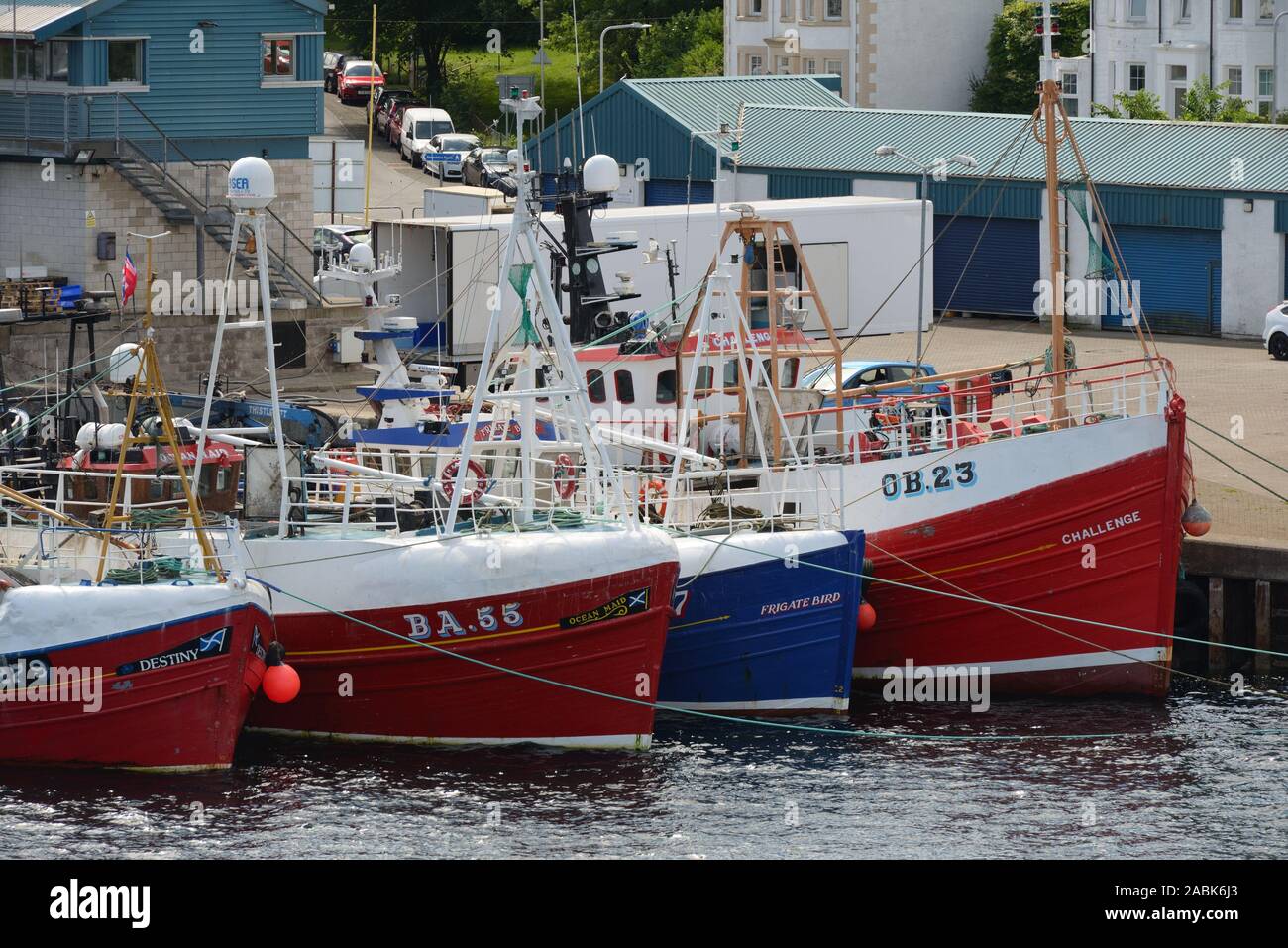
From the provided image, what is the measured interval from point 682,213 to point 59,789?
22.4 m

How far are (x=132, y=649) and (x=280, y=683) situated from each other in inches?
64.4

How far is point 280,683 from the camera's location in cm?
2511

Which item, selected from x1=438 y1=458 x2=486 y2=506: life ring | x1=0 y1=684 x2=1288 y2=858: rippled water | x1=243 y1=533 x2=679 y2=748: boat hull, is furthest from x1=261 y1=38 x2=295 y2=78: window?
x1=0 y1=684 x2=1288 y2=858: rippled water

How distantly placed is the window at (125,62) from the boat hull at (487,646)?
2142 centimetres

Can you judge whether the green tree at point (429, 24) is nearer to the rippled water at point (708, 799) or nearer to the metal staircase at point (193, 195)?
the metal staircase at point (193, 195)

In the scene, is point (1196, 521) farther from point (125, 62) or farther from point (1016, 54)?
point (1016, 54)

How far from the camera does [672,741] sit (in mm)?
27359

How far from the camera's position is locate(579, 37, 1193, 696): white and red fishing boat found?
28.7 m

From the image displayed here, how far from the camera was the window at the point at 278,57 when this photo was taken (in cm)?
4700

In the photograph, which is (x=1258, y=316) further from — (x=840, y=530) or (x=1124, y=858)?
(x=1124, y=858)

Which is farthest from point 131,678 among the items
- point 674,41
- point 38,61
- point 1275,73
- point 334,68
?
point 674,41

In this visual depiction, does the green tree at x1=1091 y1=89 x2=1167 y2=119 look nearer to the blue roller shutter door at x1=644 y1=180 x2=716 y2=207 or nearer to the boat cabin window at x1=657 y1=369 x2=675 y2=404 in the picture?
the blue roller shutter door at x1=644 y1=180 x2=716 y2=207

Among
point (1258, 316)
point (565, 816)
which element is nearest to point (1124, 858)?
point (565, 816)

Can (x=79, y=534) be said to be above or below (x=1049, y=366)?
below
